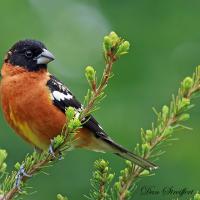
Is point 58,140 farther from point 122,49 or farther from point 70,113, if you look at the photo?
point 122,49

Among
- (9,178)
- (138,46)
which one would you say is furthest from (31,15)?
(9,178)

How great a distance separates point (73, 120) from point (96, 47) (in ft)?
24.6

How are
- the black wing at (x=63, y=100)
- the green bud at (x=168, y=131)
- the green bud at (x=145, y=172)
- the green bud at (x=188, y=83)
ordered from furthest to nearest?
the black wing at (x=63, y=100) < the green bud at (x=145, y=172) < the green bud at (x=168, y=131) < the green bud at (x=188, y=83)

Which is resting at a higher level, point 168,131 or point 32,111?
point 168,131

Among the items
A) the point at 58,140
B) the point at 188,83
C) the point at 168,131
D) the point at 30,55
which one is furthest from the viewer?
the point at 30,55

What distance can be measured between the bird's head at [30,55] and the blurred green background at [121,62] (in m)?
2.89

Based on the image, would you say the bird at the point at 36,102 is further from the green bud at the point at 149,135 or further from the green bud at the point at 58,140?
the green bud at the point at 149,135

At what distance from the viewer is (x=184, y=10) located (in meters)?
9.88

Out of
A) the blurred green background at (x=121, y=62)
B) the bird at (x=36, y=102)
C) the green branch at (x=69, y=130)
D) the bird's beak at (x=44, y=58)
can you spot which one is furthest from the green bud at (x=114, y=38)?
the blurred green background at (x=121, y=62)

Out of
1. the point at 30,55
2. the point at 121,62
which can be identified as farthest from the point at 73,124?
the point at 121,62

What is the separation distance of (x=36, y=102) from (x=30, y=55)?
600mm

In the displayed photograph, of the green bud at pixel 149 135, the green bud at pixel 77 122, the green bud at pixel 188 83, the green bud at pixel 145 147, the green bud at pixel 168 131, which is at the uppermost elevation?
the green bud at pixel 188 83

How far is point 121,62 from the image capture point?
902 cm

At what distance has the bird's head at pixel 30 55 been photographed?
4.64m
